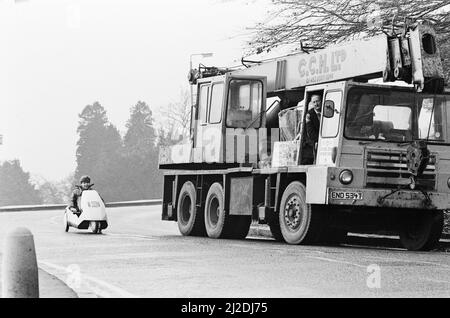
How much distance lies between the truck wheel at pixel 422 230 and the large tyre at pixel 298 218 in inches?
68.4

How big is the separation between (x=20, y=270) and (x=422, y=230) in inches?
441

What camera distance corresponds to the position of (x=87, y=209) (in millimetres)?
23781

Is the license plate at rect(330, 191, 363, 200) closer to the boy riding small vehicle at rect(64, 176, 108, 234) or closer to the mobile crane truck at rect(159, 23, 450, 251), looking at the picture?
the mobile crane truck at rect(159, 23, 450, 251)

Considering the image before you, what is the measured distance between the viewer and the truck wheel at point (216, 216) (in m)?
22.6

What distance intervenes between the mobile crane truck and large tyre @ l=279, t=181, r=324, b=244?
0.7 inches

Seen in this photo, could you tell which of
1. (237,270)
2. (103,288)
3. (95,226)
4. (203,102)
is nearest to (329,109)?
(203,102)

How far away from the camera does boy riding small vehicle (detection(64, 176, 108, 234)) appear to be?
78.0 ft

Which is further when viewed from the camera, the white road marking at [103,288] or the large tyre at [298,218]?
the large tyre at [298,218]

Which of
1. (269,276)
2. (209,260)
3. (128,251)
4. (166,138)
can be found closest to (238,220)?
(128,251)

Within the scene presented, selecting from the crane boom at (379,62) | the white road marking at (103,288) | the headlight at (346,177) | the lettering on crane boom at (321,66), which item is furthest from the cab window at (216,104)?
the white road marking at (103,288)

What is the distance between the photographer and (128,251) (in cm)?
1773

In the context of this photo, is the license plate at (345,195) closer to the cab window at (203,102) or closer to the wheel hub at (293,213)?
the wheel hub at (293,213)

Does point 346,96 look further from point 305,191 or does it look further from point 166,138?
point 166,138

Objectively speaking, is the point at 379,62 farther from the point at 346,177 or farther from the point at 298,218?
the point at 298,218
